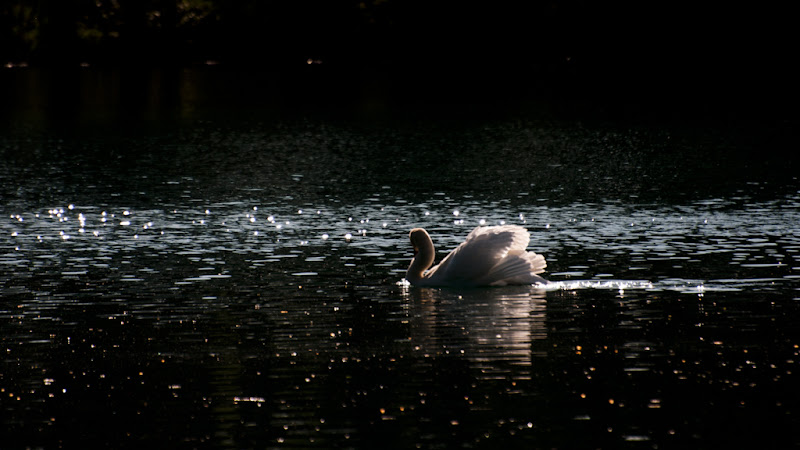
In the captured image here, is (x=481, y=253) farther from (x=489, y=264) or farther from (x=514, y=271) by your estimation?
(x=514, y=271)

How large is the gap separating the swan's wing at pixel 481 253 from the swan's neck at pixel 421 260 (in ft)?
0.74

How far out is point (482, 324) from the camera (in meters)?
19.0

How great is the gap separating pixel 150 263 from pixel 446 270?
541 centimetres

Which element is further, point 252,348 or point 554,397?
point 252,348

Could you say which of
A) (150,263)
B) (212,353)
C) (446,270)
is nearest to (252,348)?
(212,353)

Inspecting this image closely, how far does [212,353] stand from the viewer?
17.4m

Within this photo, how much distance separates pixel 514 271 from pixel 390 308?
236 cm

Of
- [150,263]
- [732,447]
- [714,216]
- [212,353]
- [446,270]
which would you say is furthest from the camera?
[714,216]

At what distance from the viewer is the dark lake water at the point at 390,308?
14.4 metres

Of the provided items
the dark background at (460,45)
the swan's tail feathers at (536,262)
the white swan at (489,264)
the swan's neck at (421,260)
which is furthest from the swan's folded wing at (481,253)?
the dark background at (460,45)

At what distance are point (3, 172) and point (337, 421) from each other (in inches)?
1158

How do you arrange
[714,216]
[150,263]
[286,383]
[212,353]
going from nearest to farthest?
[286,383] → [212,353] → [150,263] → [714,216]

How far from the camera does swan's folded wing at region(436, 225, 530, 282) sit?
2181 centimetres

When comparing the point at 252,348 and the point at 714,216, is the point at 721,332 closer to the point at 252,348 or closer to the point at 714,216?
the point at 252,348
